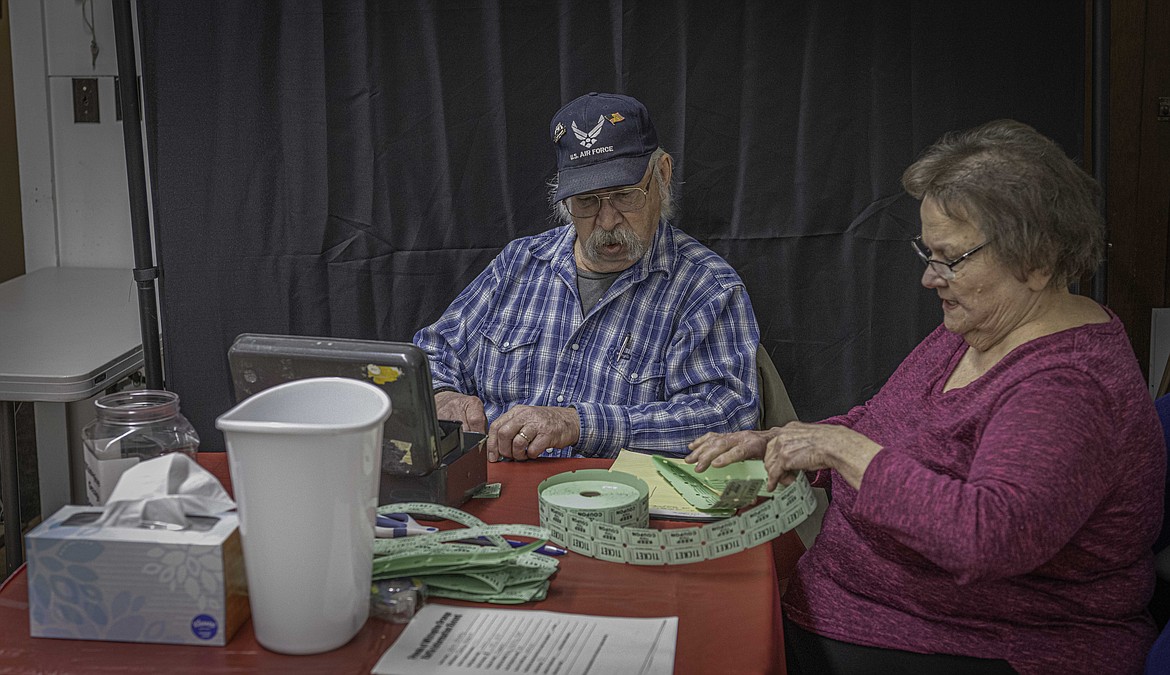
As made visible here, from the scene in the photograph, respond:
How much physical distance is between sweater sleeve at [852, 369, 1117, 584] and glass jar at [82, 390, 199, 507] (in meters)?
0.93

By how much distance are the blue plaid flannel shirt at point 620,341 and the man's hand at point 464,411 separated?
0.12 m

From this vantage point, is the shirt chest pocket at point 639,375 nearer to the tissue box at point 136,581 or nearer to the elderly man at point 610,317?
the elderly man at point 610,317

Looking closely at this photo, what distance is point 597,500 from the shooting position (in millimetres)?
1481

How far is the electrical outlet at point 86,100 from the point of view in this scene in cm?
332

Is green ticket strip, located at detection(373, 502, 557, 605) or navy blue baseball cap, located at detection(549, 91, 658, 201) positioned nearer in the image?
green ticket strip, located at detection(373, 502, 557, 605)

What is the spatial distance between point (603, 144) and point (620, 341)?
428mm

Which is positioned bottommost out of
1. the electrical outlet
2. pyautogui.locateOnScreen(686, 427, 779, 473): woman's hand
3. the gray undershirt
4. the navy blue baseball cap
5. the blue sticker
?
the blue sticker

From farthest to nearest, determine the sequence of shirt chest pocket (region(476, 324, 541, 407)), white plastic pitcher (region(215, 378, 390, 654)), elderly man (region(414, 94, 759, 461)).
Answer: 1. shirt chest pocket (region(476, 324, 541, 407))
2. elderly man (region(414, 94, 759, 461))
3. white plastic pitcher (region(215, 378, 390, 654))

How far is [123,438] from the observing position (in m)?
1.39

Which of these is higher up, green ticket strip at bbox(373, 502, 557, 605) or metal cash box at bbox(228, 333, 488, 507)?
metal cash box at bbox(228, 333, 488, 507)

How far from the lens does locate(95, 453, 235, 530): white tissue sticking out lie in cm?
115

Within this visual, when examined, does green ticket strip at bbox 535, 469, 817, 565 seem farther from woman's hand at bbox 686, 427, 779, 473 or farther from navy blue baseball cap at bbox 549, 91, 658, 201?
navy blue baseball cap at bbox 549, 91, 658, 201

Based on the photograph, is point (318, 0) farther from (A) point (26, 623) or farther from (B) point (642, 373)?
(A) point (26, 623)

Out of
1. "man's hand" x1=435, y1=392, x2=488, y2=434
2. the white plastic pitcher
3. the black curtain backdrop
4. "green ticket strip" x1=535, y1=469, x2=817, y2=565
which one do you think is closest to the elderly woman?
"green ticket strip" x1=535, y1=469, x2=817, y2=565
